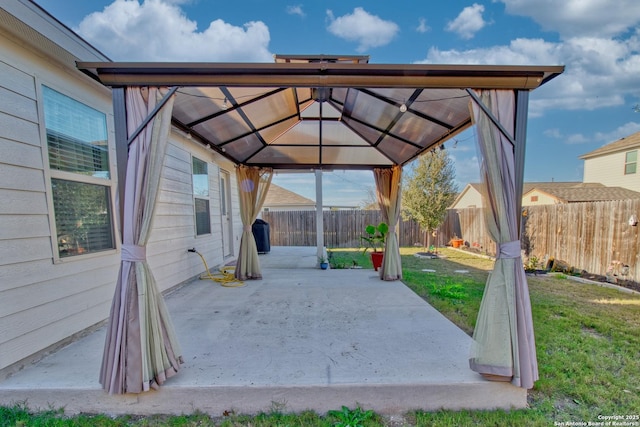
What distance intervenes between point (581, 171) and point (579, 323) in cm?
1440

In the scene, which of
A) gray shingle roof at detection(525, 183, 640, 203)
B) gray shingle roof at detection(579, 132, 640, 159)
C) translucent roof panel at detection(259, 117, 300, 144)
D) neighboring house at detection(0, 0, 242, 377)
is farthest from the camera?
gray shingle roof at detection(579, 132, 640, 159)

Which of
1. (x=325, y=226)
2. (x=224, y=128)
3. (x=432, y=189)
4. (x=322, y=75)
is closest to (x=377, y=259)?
(x=224, y=128)

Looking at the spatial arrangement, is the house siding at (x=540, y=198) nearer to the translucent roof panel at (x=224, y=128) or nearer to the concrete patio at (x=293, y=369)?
the concrete patio at (x=293, y=369)

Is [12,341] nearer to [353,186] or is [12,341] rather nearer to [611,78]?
[611,78]

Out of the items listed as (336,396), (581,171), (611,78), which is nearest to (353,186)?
(581,171)

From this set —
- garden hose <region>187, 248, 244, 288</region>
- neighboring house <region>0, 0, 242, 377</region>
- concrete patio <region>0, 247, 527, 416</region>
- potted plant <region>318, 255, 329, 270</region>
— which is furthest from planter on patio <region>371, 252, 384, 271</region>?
neighboring house <region>0, 0, 242, 377</region>

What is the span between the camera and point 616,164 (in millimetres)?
10820

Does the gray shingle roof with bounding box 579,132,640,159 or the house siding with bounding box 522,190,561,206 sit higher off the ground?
the gray shingle roof with bounding box 579,132,640,159

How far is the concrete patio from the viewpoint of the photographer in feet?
6.06

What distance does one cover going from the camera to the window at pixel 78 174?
2400 mm

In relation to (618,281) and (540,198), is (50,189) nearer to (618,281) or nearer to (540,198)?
(618,281)

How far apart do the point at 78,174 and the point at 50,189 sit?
34 cm

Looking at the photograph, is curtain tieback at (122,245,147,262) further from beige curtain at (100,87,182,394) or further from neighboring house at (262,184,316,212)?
neighboring house at (262,184,316,212)

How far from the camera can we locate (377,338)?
259 centimetres
